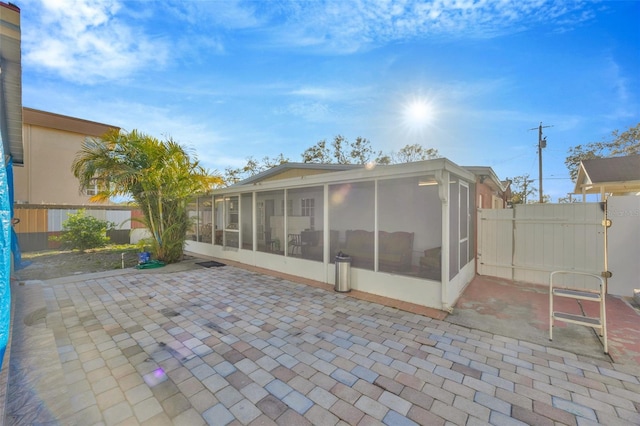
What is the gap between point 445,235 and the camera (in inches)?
173

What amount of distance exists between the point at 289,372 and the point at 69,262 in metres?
10.0

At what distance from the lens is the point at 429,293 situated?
454 centimetres

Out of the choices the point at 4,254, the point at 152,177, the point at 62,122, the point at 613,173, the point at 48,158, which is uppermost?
the point at 62,122

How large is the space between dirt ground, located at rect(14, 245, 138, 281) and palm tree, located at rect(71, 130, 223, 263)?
132 cm

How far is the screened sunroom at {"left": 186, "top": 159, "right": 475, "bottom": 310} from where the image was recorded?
467cm

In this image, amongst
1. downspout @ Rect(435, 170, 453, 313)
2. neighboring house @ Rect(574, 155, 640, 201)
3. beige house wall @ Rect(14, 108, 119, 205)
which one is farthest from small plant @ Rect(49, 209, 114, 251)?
neighboring house @ Rect(574, 155, 640, 201)

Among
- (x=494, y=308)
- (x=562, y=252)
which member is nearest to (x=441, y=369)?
(x=494, y=308)

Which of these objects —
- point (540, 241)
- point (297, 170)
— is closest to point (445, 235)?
point (540, 241)

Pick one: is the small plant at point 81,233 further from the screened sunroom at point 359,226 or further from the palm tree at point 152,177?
the screened sunroom at point 359,226

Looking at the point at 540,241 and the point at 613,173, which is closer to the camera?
the point at 540,241

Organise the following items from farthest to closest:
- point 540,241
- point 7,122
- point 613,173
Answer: point 613,173 < point 540,241 < point 7,122

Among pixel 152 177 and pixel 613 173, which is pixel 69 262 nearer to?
pixel 152 177

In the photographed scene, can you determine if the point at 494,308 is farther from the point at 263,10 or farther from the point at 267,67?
the point at 267,67

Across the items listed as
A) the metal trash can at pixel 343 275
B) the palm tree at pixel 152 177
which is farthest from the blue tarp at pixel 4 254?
the palm tree at pixel 152 177
